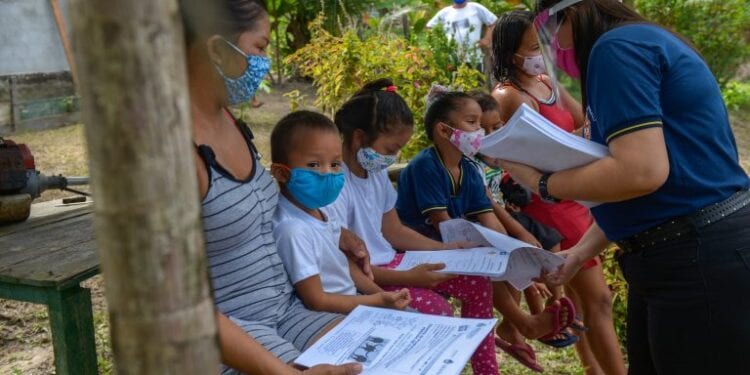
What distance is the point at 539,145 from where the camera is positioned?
6.14 ft

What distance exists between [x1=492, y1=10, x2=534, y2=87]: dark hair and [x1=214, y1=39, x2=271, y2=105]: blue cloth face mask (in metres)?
1.52

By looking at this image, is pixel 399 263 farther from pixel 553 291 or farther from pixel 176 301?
pixel 176 301

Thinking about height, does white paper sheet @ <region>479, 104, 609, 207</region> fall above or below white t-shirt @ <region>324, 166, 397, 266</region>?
above

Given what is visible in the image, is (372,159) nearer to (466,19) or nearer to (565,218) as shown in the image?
(565,218)

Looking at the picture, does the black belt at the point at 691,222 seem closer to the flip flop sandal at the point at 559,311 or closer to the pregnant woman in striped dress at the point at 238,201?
the pregnant woman in striped dress at the point at 238,201

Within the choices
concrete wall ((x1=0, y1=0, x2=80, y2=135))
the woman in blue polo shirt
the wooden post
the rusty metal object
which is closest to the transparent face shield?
the woman in blue polo shirt

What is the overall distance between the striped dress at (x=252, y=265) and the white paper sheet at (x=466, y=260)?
567 mm

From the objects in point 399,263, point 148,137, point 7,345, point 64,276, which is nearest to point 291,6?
point 7,345

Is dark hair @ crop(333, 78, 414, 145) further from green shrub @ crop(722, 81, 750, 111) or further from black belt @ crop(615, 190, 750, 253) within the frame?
green shrub @ crop(722, 81, 750, 111)

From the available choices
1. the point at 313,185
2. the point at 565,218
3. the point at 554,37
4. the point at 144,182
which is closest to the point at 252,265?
the point at 313,185

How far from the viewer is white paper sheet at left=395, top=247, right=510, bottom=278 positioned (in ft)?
7.84

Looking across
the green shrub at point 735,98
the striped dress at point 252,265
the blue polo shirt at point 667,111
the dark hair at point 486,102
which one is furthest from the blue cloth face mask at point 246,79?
the green shrub at point 735,98

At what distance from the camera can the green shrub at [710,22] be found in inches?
347

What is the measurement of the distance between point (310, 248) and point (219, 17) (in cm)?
67
